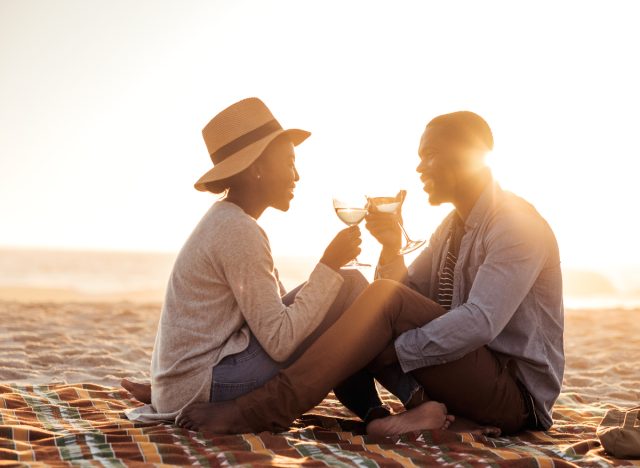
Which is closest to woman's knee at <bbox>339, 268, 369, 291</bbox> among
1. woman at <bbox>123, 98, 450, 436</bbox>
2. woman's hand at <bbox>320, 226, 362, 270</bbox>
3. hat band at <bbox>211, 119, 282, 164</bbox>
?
woman at <bbox>123, 98, 450, 436</bbox>

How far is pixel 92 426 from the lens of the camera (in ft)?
11.6

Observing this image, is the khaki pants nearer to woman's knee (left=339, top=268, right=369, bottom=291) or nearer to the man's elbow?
the man's elbow

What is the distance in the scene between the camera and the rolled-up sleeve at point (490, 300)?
317 centimetres

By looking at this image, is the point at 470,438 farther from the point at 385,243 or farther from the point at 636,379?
the point at 636,379

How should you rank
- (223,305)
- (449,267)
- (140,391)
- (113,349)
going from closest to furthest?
(223,305) → (449,267) → (140,391) → (113,349)

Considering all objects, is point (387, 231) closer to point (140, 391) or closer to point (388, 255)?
point (388, 255)

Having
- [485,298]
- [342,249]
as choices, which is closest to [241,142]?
[342,249]

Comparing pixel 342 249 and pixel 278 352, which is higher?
pixel 342 249

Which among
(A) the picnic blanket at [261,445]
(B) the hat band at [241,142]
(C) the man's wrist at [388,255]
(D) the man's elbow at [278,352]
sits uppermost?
(B) the hat band at [241,142]

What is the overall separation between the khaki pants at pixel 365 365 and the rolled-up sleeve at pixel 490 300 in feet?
0.32

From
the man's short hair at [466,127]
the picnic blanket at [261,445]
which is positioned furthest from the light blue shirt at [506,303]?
the picnic blanket at [261,445]

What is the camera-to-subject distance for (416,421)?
11.0ft

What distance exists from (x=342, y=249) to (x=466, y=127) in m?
0.92

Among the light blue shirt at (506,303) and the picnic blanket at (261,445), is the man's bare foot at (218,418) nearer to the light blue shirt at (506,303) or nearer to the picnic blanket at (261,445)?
the picnic blanket at (261,445)
